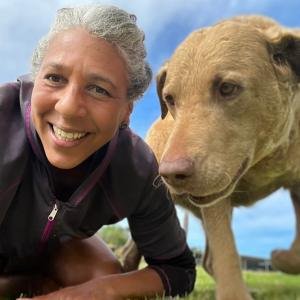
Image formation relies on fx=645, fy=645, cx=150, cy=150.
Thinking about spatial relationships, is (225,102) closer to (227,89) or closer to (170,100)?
(227,89)

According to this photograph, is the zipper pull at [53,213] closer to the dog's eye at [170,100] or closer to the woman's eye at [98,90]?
the woman's eye at [98,90]

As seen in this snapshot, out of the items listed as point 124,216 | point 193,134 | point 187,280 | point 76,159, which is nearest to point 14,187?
point 76,159

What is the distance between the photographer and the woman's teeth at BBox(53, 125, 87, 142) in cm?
336

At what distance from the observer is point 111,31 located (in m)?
3.42

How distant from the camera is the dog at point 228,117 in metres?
3.56

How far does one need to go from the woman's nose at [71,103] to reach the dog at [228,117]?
0.52 m

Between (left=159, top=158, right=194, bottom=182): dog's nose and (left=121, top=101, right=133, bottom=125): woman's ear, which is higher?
(left=121, top=101, right=133, bottom=125): woman's ear

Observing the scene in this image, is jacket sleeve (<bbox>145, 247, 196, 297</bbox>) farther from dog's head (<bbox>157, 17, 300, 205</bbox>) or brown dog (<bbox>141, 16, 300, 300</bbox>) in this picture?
dog's head (<bbox>157, 17, 300, 205</bbox>)

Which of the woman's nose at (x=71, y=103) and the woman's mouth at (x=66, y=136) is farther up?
the woman's nose at (x=71, y=103)

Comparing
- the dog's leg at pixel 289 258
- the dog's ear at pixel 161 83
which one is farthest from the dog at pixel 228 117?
the dog's leg at pixel 289 258

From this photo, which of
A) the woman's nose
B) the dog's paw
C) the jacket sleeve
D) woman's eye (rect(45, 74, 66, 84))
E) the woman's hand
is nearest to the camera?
the woman's nose

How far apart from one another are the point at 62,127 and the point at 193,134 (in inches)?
29.2

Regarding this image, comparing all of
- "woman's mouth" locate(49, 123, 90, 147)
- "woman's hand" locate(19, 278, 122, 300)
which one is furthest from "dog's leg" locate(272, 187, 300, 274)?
"woman's mouth" locate(49, 123, 90, 147)

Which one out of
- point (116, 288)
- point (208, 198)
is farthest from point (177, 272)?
point (208, 198)
